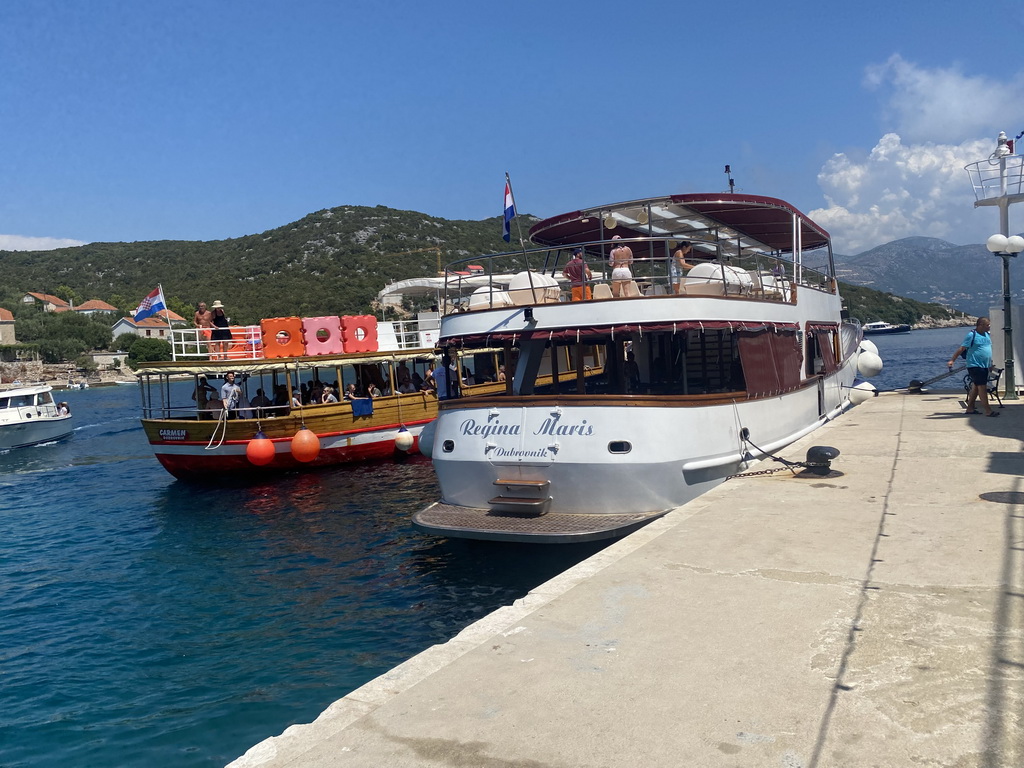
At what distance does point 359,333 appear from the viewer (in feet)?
78.1

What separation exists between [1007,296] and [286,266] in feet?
388

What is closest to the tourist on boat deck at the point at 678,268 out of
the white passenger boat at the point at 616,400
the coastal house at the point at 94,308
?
the white passenger boat at the point at 616,400

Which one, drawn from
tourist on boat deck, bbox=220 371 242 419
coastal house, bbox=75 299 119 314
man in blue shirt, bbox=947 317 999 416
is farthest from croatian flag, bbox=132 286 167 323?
coastal house, bbox=75 299 119 314

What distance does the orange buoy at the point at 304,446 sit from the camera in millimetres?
20625

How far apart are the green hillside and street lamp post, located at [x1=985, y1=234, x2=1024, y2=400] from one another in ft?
268

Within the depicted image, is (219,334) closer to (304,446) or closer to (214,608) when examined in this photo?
(304,446)

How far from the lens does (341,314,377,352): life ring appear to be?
2345 cm

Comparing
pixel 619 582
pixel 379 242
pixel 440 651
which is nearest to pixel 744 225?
pixel 619 582

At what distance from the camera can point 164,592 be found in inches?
470

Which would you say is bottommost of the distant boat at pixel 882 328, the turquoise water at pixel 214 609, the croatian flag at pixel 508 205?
the turquoise water at pixel 214 609

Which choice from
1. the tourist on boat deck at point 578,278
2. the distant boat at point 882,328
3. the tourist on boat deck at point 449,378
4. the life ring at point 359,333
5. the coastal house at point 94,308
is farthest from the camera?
the distant boat at point 882,328

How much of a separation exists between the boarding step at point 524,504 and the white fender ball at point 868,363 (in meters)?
18.5

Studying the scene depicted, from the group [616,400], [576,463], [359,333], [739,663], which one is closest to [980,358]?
[616,400]

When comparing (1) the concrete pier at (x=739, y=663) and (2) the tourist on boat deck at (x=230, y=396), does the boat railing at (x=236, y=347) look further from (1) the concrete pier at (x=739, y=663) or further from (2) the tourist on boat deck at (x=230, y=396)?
(1) the concrete pier at (x=739, y=663)
